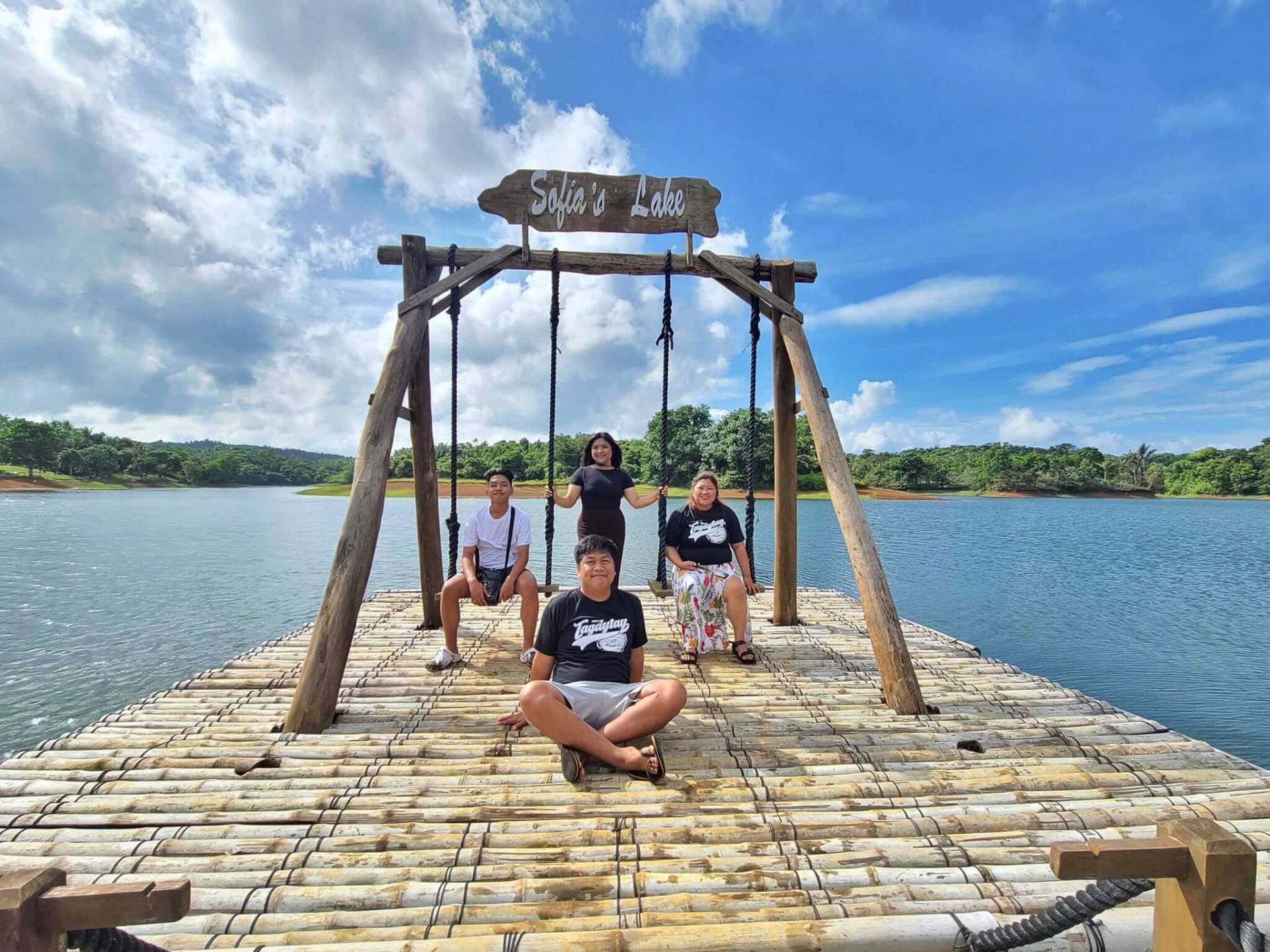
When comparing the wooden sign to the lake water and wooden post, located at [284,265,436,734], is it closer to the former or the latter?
wooden post, located at [284,265,436,734]

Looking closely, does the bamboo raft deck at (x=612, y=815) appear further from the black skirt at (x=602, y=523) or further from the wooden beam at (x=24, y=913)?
the black skirt at (x=602, y=523)

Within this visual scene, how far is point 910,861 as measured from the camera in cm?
223

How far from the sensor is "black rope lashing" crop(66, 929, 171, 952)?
4.33 ft

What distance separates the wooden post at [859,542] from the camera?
377 cm

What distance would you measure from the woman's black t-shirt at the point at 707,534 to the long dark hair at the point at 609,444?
0.72 meters

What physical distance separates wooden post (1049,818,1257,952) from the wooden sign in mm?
5039

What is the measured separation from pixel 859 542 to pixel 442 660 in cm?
316

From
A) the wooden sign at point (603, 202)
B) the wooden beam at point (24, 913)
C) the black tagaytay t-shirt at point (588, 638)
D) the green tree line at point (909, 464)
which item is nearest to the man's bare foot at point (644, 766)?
the black tagaytay t-shirt at point (588, 638)

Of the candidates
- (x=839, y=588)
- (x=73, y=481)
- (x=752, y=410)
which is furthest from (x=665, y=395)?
(x=73, y=481)

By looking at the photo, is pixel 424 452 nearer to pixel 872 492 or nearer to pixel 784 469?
pixel 784 469

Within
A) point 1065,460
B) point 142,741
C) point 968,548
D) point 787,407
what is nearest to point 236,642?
point 142,741

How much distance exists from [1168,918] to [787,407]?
4.49 metres

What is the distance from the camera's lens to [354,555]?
377cm

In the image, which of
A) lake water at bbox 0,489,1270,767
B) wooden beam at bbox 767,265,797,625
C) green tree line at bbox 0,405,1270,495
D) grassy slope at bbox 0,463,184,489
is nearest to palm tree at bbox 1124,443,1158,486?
green tree line at bbox 0,405,1270,495
